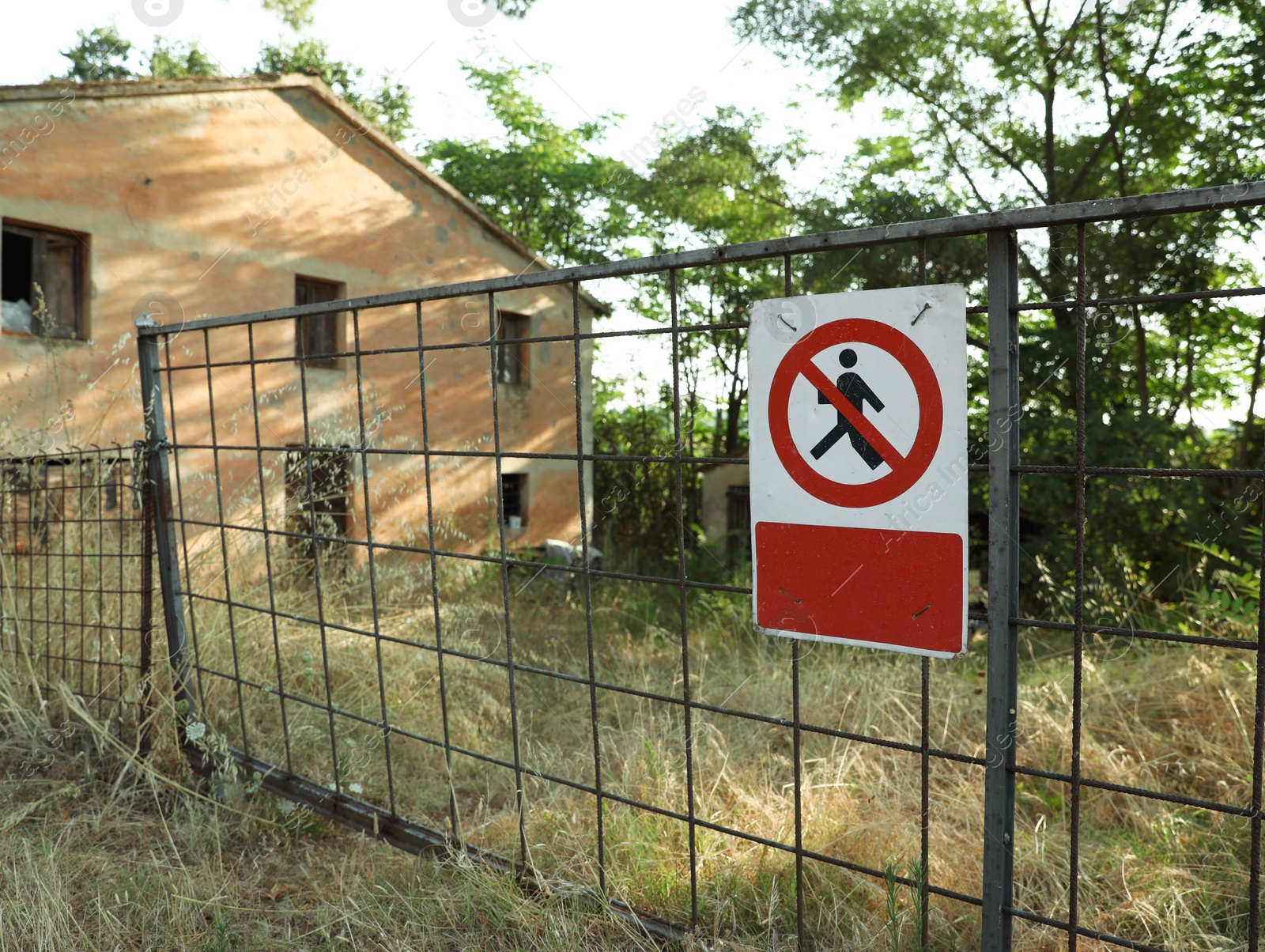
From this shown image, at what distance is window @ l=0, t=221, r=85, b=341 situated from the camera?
6641 millimetres

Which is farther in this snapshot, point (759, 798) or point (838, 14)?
point (838, 14)

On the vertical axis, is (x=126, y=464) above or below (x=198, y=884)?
above

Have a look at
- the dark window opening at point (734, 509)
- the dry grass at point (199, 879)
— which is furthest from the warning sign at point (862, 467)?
the dark window opening at point (734, 509)

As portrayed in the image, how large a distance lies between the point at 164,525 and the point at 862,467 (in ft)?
9.33

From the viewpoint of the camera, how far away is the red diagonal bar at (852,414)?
1.66 meters

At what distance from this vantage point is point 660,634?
6195mm

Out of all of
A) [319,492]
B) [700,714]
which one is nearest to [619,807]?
[700,714]

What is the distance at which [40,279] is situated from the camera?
6754 mm

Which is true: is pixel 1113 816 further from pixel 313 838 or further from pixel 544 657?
pixel 544 657

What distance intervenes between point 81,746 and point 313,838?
4.23 feet

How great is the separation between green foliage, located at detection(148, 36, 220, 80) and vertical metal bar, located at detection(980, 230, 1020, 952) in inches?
818

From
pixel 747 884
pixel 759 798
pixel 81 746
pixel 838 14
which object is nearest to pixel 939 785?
pixel 759 798

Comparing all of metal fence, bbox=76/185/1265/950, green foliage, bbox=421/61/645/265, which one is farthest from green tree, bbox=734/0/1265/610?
green foliage, bbox=421/61/645/265

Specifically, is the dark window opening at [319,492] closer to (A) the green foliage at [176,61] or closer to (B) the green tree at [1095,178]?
(B) the green tree at [1095,178]
